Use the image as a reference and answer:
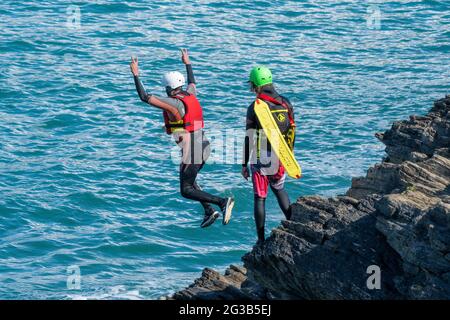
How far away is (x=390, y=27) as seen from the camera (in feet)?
160

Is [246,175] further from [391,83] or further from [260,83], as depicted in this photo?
[391,83]

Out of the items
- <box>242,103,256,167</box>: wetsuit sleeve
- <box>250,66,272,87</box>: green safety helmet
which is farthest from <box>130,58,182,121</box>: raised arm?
<box>250,66,272,87</box>: green safety helmet

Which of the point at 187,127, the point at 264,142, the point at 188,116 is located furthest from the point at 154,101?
the point at 264,142

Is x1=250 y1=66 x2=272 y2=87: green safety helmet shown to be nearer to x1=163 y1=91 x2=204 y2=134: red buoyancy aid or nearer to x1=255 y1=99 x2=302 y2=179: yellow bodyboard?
x1=255 y1=99 x2=302 y2=179: yellow bodyboard

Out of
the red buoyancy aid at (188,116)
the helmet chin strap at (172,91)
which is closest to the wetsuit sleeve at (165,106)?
the red buoyancy aid at (188,116)

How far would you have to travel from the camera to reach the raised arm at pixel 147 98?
1778 centimetres

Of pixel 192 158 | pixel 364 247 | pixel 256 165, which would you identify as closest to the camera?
pixel 364 247

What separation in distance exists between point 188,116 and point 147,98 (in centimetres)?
95

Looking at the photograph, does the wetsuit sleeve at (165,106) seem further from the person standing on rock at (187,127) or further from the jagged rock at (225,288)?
the jagged rock at (225,288)

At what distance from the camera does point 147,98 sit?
58.4 ft

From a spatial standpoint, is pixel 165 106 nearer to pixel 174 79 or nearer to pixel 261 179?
pixel 174 79

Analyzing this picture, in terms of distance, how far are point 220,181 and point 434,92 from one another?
1082 cm

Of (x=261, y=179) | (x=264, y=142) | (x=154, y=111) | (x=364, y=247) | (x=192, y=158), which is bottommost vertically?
(x=154, y=111)
